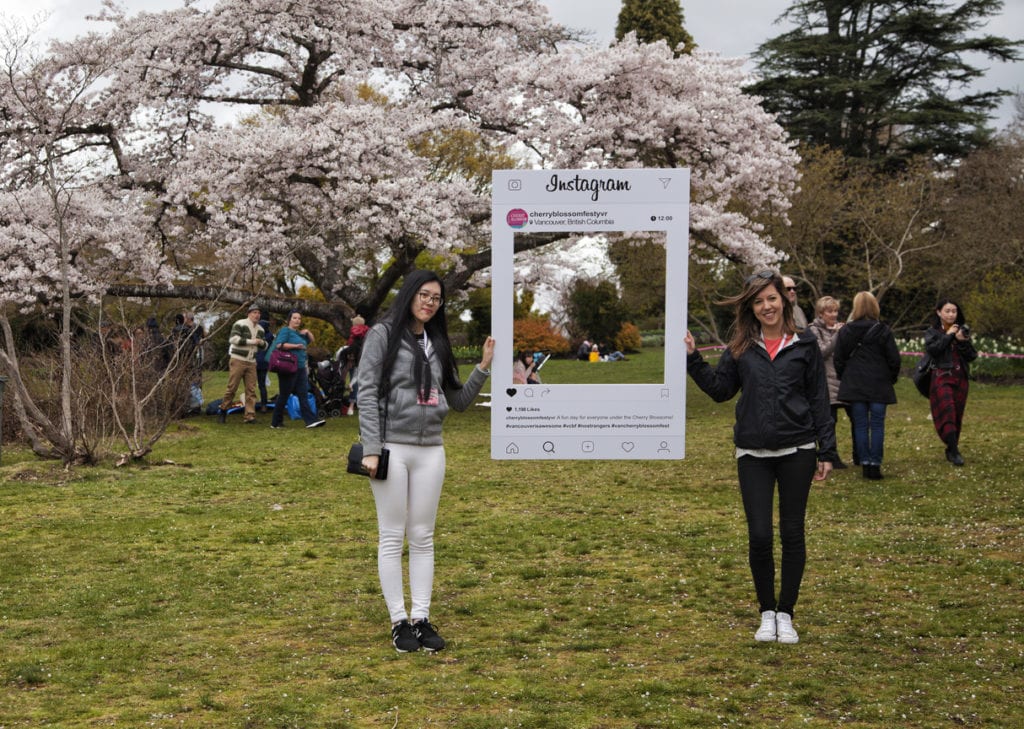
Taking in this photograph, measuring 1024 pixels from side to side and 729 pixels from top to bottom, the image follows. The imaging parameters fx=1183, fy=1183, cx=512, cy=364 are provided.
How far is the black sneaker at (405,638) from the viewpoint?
5.78 meters

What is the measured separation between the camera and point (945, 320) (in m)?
11.5

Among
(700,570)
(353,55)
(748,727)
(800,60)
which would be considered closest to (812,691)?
(748,727)

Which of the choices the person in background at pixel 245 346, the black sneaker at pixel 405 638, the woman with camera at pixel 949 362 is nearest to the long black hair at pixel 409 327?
the black sneaker at pixel 405 638

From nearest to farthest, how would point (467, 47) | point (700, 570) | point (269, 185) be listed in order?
point (700, 570) < point (269, 185) < point (467, 47)

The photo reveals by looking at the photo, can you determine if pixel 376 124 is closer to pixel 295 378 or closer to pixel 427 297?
pixel 295 378

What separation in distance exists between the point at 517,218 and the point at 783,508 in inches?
78.7

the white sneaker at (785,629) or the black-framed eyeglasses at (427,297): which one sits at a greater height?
the black-framed eyeglasses at (427,297)

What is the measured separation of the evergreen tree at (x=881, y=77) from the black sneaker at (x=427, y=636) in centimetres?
3880

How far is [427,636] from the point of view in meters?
5.81

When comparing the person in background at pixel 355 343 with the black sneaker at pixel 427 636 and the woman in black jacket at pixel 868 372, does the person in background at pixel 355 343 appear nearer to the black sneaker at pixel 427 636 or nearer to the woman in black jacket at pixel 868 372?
the woman in black jacket at pixel 868 372

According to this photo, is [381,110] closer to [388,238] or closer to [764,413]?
[388,238]

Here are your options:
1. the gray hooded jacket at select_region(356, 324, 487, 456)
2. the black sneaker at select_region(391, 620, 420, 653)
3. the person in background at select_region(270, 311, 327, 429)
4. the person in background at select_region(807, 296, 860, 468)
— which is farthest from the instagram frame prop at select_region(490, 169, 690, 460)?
the person in background at select_region(270, 311, 327, 429)

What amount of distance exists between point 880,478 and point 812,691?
6829 millimetres

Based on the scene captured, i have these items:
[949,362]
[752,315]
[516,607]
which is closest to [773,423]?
[752,315]
